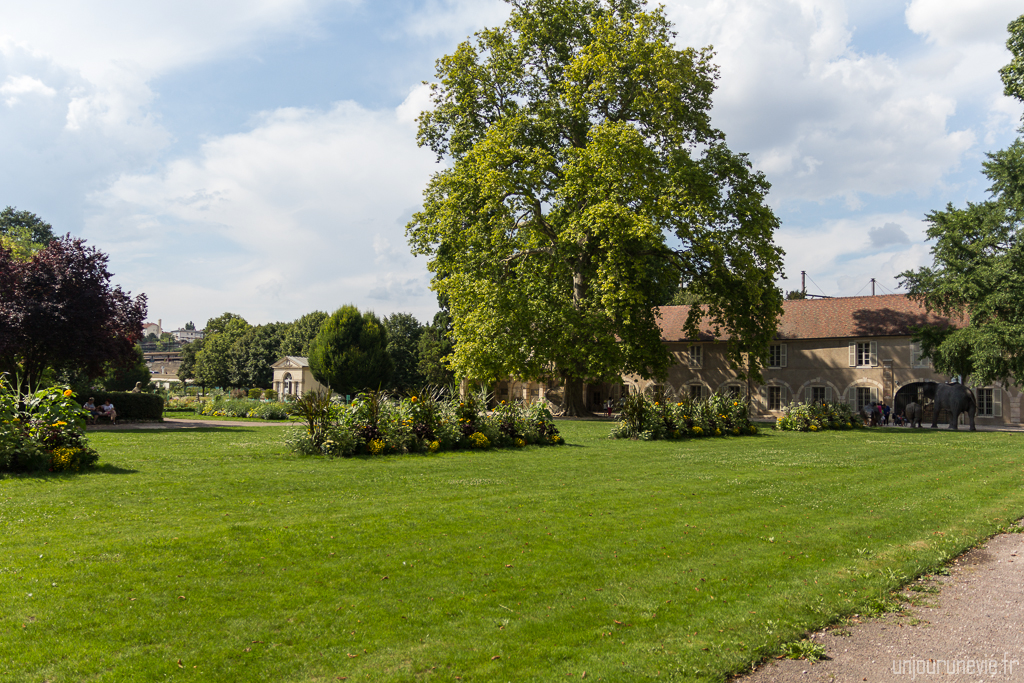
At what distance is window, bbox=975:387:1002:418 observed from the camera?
36.3m

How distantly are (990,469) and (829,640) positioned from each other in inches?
528

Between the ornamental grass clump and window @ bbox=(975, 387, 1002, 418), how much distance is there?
12.1 m

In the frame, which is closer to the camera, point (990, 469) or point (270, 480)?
point (270, 480)

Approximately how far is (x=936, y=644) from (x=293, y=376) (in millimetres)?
60811

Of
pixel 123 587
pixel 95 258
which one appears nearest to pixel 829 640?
pixel 123 587

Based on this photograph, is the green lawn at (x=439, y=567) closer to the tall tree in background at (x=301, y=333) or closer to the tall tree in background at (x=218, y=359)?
the tall tree in background at (x=301, y=333)

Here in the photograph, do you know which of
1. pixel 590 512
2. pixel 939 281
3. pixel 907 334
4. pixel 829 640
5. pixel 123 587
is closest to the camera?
pixel 829 640

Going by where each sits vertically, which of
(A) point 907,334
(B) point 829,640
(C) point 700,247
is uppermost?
(C) point 700,247

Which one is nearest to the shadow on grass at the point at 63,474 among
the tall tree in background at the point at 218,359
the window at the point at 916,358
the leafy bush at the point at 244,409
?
the leafy bush at the point at 244,409

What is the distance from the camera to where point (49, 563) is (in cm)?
596

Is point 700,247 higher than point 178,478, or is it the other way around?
point 700,247

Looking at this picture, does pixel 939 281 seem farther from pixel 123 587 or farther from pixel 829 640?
pixel 123 587

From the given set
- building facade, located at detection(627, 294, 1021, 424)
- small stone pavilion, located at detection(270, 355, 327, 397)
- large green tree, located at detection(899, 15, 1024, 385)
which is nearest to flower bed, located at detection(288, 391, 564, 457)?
building facade, located at detection(627, 294, 1021, 424)

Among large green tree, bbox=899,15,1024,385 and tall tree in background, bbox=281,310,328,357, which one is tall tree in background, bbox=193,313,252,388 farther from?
large green tree, bbox=899,15,1024,385
